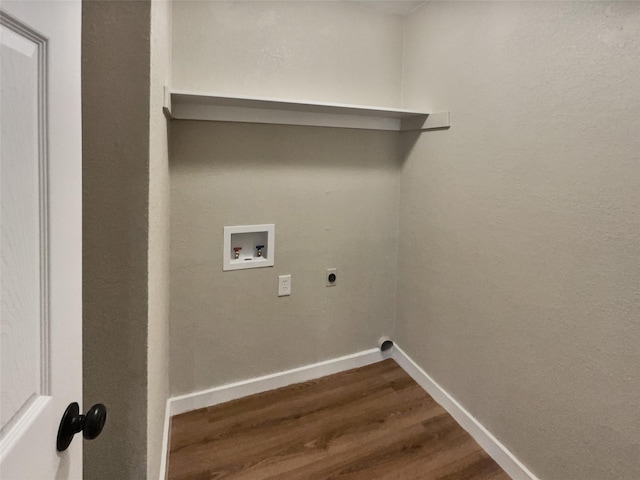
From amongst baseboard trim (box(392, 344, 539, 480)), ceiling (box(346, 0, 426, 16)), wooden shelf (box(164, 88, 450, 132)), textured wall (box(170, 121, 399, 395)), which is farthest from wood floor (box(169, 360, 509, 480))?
ceiling (box(346, 0, 426, 16))

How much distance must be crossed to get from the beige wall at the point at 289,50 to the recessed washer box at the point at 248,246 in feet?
2.24

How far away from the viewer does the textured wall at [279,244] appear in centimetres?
185

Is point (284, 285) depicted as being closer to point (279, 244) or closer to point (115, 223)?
point (279, 244)

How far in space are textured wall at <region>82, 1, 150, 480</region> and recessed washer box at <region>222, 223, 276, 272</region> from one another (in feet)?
3.02

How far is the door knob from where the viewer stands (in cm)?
56

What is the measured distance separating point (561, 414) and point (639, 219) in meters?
0.78

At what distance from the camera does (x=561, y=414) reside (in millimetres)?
1416

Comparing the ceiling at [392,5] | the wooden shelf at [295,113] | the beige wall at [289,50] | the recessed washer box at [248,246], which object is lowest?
the recessed washer box at [248,246]

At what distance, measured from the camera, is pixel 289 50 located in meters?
1.93

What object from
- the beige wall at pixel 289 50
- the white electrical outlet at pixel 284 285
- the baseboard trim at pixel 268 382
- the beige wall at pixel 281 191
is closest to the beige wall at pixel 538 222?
the beige wall at pixel 289 50

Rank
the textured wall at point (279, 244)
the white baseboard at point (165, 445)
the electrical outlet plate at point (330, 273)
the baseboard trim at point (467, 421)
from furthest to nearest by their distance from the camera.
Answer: the electrical outlet plate at point (330, 273)
the textured wall at point (279, 244)
the baseboard trim at point (467, 421)
the white baseboard at point (165, 445)

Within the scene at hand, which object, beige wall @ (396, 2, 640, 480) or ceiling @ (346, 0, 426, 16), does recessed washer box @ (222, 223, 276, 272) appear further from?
ceiling @ (346, 0, 426, 16)

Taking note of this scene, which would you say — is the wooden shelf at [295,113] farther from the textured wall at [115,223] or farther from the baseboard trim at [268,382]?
the baseboard trim at [268,382]

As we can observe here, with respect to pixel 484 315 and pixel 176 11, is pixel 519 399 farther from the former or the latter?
pixel 176 11
